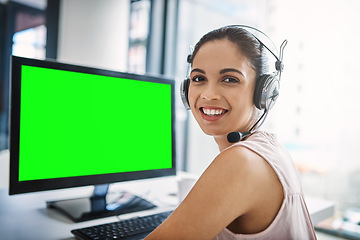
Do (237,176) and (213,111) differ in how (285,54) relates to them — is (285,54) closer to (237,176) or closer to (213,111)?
(213,111)

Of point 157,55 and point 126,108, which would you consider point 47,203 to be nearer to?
point 126,108

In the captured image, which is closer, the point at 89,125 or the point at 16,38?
the point at 89,125

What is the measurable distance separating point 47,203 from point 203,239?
2.27ft

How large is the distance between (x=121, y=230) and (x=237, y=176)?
41 centimetres

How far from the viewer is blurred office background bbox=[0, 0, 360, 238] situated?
2219 mm

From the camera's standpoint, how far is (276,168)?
689 mm

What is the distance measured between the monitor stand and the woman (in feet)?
1.23

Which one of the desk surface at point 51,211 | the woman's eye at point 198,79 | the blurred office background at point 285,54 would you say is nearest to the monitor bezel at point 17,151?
the desk surface at point 51,211

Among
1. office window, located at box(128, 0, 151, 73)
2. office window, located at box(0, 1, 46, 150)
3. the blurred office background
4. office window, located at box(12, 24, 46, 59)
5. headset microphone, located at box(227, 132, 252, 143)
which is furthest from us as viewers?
office window, located at box(12, 24, 46, 59)

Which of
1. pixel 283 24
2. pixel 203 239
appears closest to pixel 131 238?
pixel 203 239

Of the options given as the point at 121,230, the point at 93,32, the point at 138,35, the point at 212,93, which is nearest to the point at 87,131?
the point at 121,230

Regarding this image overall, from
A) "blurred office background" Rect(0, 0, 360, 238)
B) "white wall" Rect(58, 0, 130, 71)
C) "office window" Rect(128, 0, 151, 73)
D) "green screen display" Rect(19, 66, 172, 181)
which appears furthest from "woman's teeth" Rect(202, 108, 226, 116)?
"office window" Rect(128, 0, 151, 73)

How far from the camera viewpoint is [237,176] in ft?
2.09

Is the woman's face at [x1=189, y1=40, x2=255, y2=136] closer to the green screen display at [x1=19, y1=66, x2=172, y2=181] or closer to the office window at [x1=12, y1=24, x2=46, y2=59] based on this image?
the green screen display at [x1=19, y1=66, x2=172, y2=181]
